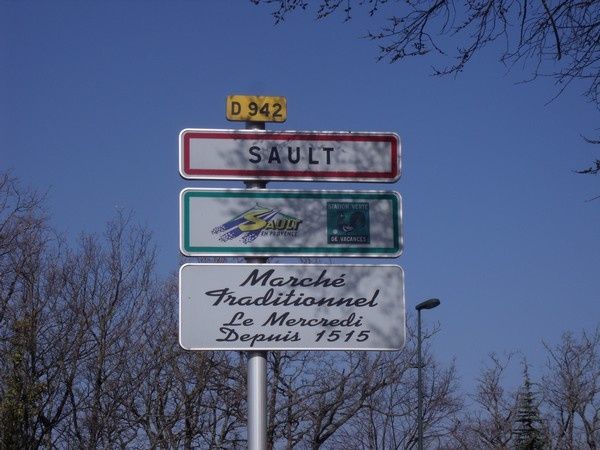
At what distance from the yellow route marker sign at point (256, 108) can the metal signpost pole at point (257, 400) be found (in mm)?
898

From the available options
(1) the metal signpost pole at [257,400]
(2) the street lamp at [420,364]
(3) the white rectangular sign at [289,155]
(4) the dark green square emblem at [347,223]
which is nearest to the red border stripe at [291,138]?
(3) the white rectangular sign at [289,155]

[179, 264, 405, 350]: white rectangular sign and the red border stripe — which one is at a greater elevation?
the red border stripe

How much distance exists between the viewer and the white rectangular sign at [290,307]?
6.02 metres

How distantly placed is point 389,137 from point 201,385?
17.4m

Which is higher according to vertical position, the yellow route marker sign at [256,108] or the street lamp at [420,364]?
the yellow route marker sign at [256,108]

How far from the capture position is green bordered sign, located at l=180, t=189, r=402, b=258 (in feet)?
20.1

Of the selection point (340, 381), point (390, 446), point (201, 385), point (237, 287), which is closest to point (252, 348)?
point (237, 287)

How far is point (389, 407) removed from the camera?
2611 centimetres

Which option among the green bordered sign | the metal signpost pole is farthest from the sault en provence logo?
the metal signpost pole

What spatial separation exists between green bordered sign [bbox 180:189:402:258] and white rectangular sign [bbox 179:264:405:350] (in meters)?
0.11

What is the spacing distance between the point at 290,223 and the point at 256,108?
792 mm

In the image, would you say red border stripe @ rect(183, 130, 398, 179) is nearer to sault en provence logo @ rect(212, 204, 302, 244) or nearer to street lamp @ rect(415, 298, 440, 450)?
sault en provence logo @ rect(212, 204, 302, 244)

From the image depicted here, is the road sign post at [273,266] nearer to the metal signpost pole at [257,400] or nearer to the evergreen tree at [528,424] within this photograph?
the metal signpost pole at [257,400]

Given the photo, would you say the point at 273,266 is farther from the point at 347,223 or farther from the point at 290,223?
the point at 347,223
